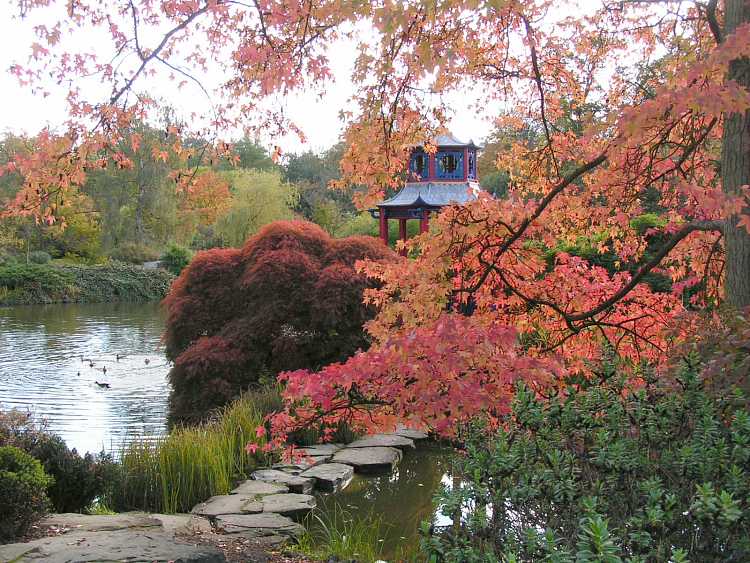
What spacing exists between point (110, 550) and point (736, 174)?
3.22 m

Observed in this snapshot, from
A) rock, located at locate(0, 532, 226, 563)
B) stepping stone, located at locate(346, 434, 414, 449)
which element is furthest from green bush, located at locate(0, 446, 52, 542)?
stepping stone, located at locate(346, 434, 414, 449)

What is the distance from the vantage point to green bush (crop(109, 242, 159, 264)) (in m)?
30.6

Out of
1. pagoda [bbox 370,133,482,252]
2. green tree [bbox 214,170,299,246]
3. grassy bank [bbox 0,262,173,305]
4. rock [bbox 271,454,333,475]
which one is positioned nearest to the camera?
rock [bbox 271,454,333,475]

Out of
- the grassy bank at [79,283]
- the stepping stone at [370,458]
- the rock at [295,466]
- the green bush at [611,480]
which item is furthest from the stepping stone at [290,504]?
the grassy bank at [79,283]

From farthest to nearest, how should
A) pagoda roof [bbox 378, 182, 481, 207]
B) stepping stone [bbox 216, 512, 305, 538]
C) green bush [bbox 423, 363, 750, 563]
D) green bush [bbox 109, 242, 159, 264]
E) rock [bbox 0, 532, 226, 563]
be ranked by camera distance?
green bush [bbox 109, 242, 159, 264] → pagoda roof [bbox 378, 182, 481, 207] → stepping stone [bbox 216, 512, 305, 538] → rock [bbox 0, 532, 226, 563] → green bush [bbox 423, 363, 750, 563]

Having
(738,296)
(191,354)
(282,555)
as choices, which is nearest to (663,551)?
(738,296)

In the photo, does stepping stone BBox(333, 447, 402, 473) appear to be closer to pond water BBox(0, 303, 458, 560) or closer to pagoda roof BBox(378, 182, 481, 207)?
pond water BBox(0, 303, 458, 560)

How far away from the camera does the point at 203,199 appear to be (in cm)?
3403

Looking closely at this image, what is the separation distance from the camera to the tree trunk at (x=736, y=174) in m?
3.10

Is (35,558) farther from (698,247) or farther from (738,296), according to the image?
(698,247)

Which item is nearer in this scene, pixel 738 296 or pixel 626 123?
pixel 626 123

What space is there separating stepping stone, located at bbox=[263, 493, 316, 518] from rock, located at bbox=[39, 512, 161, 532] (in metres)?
0.81

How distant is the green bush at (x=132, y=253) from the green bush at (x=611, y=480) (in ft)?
99.6

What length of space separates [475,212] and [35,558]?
244cm
